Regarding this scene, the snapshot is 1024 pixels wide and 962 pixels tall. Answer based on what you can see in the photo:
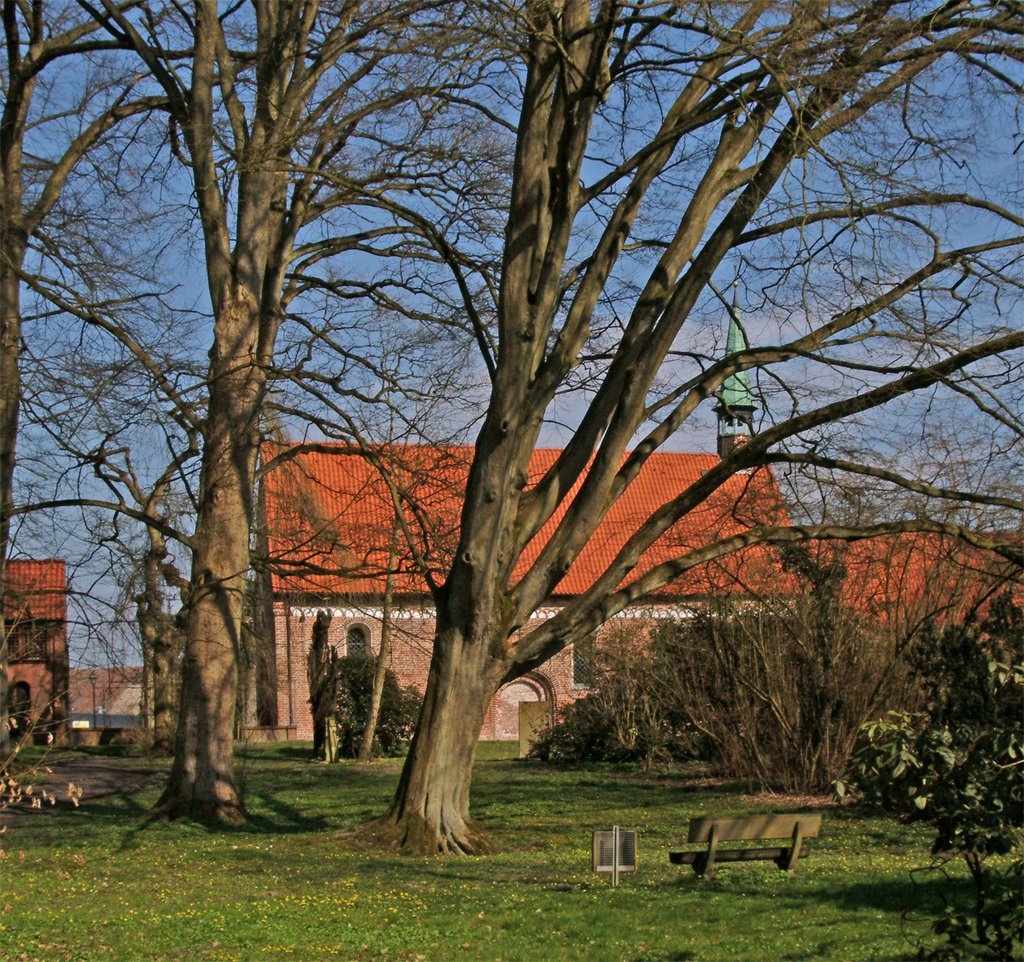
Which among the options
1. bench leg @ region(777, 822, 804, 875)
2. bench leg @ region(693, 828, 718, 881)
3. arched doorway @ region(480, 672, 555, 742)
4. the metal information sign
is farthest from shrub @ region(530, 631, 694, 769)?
arched doorway @ region(480, 672, 555, 742)

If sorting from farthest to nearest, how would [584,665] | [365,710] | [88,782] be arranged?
1. [365,710]
2. [584,665]
3. [88,782]

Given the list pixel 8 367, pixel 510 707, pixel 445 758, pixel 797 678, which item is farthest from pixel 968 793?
pixel 510 707

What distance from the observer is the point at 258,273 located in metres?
16.0

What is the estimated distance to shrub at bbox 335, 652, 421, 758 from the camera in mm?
28656

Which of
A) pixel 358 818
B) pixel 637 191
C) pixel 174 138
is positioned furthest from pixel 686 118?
pixel 358 818

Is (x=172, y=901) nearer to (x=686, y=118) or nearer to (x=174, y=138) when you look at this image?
(x=686, y=118)

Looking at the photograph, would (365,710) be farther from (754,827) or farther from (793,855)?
(754,827)

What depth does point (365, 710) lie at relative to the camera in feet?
94.8

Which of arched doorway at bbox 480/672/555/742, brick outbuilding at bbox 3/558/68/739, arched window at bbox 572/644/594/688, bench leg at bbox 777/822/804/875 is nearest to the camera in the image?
bench leg at bbox 777/822/804/875

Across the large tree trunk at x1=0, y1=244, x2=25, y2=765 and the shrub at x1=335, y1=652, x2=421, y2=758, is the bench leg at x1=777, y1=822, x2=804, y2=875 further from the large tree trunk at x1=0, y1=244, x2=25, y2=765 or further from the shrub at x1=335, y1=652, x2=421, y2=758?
the shrub at x1=335, y1=652, x2=421, y2=758

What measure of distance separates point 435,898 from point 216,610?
6825mm

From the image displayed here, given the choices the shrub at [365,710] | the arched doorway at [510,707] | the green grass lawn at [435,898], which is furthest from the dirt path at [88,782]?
the arched doorway at [510,707]

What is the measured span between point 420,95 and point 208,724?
7.66 meters

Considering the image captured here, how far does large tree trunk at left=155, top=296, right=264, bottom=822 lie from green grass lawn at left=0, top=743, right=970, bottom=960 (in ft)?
2.04
